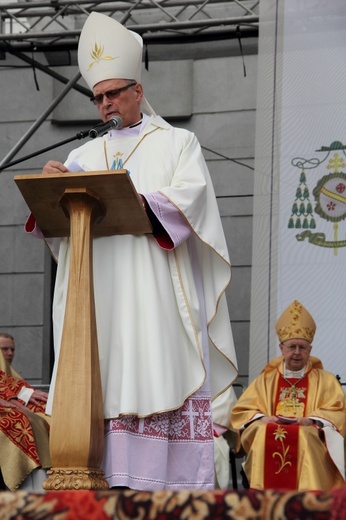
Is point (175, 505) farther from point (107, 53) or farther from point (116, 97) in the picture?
point (107, 53)

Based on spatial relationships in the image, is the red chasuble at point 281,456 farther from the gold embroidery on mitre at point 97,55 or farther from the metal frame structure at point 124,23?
the gold embroidery on mitre at point 97,55

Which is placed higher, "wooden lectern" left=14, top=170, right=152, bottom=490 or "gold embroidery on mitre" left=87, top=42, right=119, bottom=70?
"gold embroidery on mitre" left=87, top=42, right=119, bottom=70

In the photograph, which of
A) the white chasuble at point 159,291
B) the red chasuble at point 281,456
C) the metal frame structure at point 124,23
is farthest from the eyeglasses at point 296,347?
the white chasuble at point 159,291

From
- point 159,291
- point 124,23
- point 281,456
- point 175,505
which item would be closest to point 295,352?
point 281,456

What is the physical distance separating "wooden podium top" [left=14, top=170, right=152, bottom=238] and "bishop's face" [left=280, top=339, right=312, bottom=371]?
3029 millimetres

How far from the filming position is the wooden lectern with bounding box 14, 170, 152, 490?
3.93 m

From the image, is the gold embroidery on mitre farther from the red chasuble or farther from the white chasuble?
the red chasuble

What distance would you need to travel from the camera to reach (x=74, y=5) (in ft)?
28.0

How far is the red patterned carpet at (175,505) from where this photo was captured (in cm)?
235

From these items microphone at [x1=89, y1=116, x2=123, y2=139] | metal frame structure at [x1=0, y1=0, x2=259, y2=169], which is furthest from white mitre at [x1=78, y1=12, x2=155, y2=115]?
metal frame structure at [x1=0, y1=0, x2=259, y2=169]

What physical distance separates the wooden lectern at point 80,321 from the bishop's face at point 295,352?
10.2ft

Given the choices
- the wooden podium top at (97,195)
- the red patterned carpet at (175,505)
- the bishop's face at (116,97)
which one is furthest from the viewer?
the bishop's face at (116,97)

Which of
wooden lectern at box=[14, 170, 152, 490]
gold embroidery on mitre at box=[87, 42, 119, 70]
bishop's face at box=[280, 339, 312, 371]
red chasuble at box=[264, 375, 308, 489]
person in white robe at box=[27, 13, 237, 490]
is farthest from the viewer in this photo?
bishop's face at box=[280, 339, 312, 371]

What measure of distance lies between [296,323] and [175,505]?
15.3 feet
